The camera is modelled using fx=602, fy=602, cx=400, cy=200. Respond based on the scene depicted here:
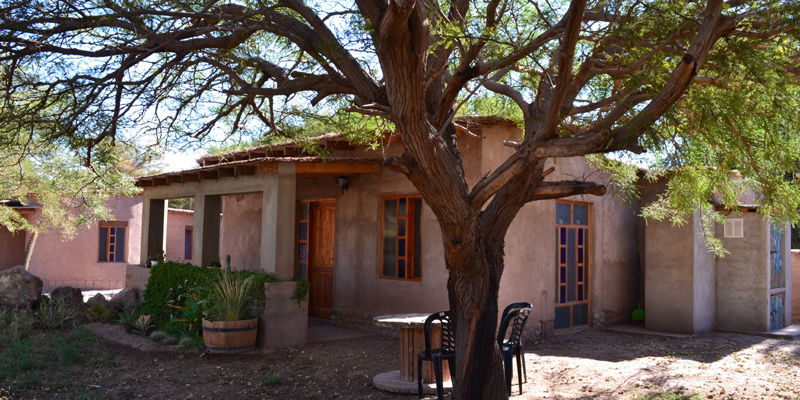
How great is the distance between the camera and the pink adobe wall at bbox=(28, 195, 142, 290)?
1814 cm

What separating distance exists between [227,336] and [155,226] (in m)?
5.64

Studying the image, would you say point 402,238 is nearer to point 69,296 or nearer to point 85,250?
Result: point 69,296

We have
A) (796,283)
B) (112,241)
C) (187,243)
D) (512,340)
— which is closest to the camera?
(512,340)

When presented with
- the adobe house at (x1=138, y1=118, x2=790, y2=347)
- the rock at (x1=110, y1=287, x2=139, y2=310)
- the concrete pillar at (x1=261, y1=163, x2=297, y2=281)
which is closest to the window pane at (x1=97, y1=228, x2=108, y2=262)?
the adobe house at (x1=138, y1=118, x2=790, y2=347)

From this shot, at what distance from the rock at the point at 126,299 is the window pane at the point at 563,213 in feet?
25.6

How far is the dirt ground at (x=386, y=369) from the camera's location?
6328 mm

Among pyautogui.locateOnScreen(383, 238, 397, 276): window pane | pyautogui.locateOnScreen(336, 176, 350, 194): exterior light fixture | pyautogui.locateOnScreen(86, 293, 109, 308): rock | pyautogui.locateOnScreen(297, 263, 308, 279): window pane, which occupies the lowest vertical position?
pyautogui.locateOnScreen(86, 293, 109, 308): rock

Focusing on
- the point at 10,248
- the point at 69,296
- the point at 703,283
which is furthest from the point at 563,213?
the point at 10,248

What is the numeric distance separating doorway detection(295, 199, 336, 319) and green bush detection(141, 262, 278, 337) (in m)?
2.24

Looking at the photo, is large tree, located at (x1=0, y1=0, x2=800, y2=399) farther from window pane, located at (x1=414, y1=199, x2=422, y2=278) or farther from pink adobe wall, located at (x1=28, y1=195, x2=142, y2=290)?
pink adobe wall, located at (x1=28, y1=195, x2=142, y2=290)

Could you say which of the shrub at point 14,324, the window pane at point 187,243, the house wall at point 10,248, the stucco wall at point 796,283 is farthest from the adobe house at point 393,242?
the window pane at point 187,243

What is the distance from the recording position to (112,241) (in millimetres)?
19266

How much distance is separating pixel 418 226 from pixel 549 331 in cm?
264

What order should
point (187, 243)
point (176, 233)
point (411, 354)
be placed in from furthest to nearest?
point (187, 243)
point (176, 233)
point (411, 354)
